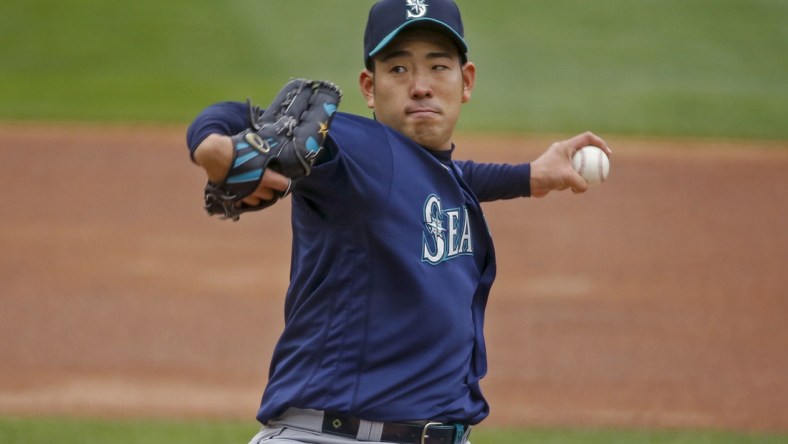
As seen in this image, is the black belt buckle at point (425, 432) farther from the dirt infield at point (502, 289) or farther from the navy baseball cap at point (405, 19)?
the dirt infield at point (502, 289)

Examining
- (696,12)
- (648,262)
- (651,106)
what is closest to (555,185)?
(648,262)

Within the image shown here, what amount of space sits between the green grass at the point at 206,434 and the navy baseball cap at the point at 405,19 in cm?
365

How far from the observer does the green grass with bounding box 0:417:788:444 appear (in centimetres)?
646

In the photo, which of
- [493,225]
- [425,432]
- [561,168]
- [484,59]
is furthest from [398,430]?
[484,59]

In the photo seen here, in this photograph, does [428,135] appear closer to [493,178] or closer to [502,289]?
[493,178]

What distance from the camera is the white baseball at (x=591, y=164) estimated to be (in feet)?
11.8

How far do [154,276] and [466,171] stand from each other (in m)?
6.73

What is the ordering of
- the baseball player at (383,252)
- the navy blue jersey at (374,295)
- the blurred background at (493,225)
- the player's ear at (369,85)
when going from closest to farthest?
the baseball player at (383,252) < the navy blue jersey at (374,295) < the player's ear at (369,85) < the blurred background at (493,225)

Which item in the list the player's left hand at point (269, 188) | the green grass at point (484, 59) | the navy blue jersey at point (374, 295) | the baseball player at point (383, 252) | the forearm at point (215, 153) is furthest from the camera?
the green grass at point (484, 59)

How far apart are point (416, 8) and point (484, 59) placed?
52.1 ft

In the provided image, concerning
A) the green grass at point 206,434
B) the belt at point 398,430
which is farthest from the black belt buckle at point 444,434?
the green grass at point 206,434

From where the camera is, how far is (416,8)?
3.19 meters

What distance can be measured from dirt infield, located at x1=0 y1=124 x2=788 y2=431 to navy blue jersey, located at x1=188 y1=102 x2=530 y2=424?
4144mm

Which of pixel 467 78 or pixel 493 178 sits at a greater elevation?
pixel 467 78
